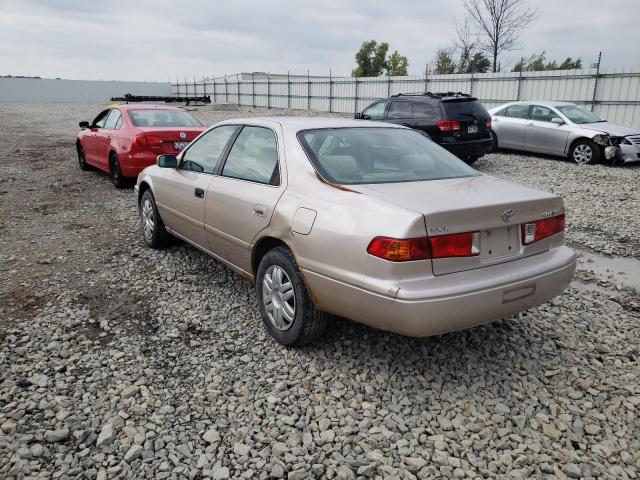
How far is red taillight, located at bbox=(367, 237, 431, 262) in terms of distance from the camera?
2.68 metres

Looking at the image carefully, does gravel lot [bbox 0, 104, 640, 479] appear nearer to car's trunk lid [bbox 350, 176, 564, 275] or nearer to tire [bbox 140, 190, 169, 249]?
tire [bbox 140, 190, 169, 249]

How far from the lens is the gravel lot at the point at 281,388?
2.52 meters

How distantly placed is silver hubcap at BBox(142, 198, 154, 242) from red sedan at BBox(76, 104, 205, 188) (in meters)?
2.91

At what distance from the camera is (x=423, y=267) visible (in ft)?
8.96

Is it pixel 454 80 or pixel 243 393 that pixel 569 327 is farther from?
pixel 454 80

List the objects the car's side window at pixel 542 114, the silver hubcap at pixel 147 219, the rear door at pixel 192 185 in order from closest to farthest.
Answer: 1. the rear door at pixel 192 185
2. the silver hubcap at pixel 147 219
3. the car's side window at pixel 542 114

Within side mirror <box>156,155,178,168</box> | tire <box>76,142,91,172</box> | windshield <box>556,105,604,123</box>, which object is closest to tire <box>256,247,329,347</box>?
side mirror <box>156,155,178,168</box>

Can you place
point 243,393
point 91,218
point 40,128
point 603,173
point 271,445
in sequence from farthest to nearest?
point 40,128
point 603,173
point 91,218
point 243,393
point 271,445

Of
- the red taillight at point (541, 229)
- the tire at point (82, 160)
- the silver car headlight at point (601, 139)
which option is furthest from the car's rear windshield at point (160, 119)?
the silver car headlight at point (601, 139)

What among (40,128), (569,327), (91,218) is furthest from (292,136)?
(40,128)

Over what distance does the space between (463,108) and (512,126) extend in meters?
3.12

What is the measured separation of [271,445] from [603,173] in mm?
10575

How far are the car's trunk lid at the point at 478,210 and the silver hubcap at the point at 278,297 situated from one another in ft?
2.60

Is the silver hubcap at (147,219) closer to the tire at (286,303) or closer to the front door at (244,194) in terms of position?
the front door at (244,194)
